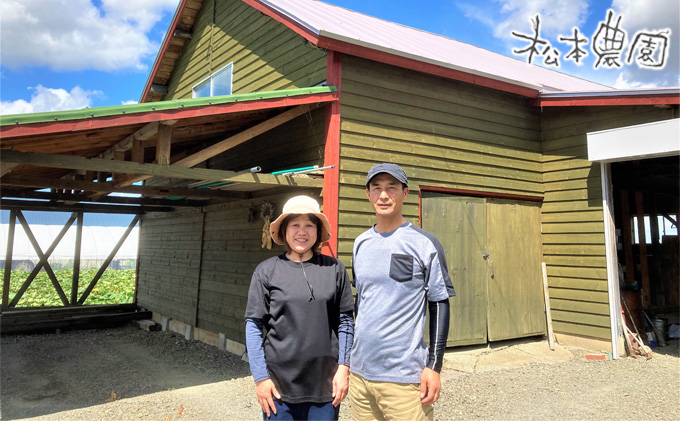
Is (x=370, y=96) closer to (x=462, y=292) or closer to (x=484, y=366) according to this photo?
(x=462, y=292)

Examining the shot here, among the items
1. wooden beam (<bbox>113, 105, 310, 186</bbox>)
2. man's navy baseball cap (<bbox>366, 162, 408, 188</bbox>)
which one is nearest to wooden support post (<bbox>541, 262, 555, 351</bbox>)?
wooden beam (<bbox>113, 105, 310, 186</bbox>)

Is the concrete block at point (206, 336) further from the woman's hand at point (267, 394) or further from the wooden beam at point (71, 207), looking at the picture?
the woman's hand at point (267, 394)

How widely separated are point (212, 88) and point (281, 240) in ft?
25.3

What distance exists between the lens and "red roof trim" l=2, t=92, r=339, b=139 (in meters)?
3.88

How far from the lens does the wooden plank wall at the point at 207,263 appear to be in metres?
7.18

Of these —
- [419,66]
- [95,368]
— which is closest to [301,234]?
[419,66]

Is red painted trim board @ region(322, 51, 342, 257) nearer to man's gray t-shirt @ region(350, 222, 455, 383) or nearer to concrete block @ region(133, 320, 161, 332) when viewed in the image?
man's gray t-shirt @ region(350, 222, 455, 383)

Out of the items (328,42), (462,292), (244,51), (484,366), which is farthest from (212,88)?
(484,366)

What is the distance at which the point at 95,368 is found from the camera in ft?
21.6

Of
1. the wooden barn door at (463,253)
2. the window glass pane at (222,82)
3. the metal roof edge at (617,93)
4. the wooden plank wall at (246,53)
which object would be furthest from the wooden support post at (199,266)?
the metal roof edge at (617,93)

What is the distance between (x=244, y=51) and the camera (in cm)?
848

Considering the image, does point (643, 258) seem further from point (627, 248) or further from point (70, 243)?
point (70, 243)

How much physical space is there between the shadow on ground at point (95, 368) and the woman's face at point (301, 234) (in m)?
4.07

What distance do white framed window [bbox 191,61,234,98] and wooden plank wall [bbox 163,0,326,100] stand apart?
13 centimetres
